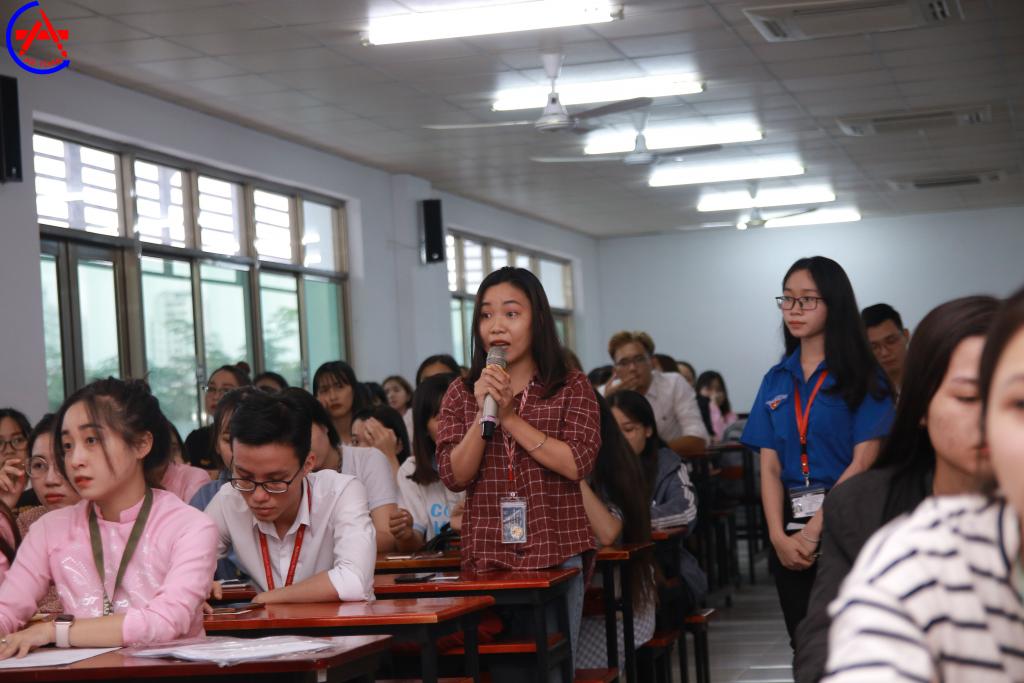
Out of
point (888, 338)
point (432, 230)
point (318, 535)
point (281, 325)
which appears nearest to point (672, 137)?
point (432, 230)

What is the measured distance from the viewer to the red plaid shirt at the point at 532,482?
355 cm

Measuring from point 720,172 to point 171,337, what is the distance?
20.5 ft

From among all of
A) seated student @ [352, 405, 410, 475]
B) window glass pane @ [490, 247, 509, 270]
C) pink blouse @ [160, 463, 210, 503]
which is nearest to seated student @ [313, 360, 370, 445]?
seated student @ [352, 405, 410, 475]

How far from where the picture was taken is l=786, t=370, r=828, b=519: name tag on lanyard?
3486mm

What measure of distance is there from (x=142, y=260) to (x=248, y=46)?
6.22 ft

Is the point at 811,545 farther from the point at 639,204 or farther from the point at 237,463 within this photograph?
the point at 639,204

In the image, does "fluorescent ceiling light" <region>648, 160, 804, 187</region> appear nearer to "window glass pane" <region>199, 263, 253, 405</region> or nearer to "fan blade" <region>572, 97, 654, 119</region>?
"window glass pane" <region>199, 263, 253, 405</region>

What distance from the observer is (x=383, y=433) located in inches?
216

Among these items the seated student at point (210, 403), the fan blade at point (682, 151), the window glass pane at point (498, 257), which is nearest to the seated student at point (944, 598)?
the seated student at point (210, 403)

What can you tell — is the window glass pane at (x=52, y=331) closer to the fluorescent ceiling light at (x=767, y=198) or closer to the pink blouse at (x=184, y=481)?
the pink blouse at (x=184, y=481)

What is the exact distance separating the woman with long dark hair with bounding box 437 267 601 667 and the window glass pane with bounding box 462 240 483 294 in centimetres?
1051

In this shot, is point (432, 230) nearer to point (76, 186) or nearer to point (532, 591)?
point (76, 186)

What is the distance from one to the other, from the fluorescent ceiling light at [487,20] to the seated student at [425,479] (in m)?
2.93

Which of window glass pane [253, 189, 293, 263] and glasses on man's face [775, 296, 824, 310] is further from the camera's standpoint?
window glass pane [253, 189, 293, 263]
